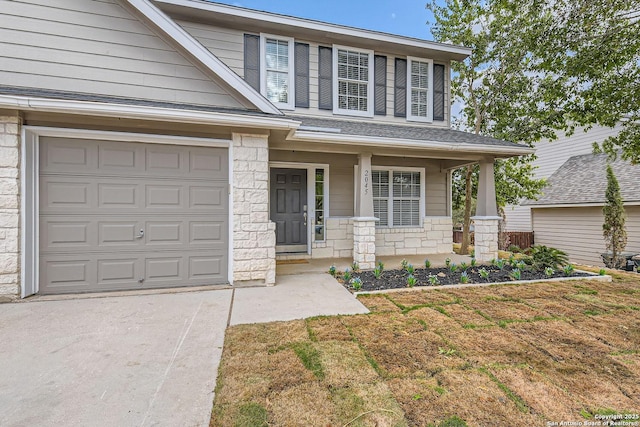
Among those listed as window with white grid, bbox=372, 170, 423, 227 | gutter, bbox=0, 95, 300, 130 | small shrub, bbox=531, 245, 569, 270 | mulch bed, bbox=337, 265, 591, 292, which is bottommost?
mulch bed, bbox=337, 265, 591, 292

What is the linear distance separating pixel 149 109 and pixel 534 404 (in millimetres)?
4953

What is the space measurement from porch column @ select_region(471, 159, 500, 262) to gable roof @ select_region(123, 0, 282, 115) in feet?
16.4

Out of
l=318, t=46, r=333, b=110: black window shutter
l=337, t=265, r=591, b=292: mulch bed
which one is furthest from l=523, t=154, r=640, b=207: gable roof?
l=318, t=46, r=333, b=110: black window shutter

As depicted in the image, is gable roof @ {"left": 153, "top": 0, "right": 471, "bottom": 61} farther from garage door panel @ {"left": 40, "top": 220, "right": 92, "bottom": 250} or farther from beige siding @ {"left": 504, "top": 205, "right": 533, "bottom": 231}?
beige siding @ {"left": 504, "top": 205, "right": 533, "bottom": 231}

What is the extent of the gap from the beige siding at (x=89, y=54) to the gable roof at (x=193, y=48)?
0.72 ft

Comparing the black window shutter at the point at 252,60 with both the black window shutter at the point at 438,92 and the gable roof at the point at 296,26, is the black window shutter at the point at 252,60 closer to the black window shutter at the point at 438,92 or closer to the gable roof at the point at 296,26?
the gable roof at the point at 296,26

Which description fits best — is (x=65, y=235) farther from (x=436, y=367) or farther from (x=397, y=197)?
(x=397, y=197)

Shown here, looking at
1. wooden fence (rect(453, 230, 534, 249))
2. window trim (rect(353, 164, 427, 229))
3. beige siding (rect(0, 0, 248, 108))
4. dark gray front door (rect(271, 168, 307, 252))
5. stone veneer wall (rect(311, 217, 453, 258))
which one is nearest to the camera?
beige siding (rect(0, 0, 248, 108))

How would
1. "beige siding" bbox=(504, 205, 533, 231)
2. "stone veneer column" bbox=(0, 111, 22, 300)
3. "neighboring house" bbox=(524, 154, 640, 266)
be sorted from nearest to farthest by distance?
1. "stone veneer column" bbox=(0, 111, 22, 300)
2. "neighboring house" bbox=(524, 154, 640, 266)
3. "beige siding" bbox=(504, 205, 533, 231)

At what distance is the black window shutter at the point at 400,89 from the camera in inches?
307

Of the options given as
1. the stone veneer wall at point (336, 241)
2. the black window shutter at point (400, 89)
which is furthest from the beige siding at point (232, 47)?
the stone veneer wall at point (336, 241)

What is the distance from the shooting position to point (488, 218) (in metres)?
6.57

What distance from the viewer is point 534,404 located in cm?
193

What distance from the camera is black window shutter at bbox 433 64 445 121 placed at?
26.6 ft
